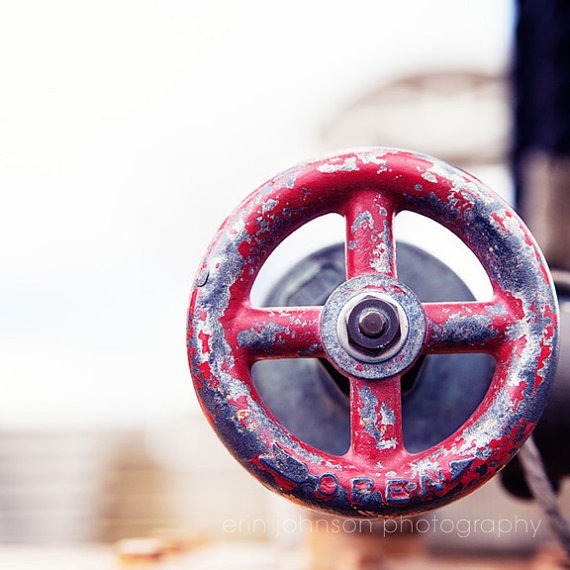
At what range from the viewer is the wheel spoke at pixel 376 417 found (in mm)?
726

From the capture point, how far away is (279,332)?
745 millimetres

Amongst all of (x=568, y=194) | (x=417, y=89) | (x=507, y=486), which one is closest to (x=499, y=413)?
(x=507, y=486)

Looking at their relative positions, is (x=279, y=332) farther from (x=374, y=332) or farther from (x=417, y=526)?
(x=417, y=526)

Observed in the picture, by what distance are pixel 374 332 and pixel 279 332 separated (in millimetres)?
101

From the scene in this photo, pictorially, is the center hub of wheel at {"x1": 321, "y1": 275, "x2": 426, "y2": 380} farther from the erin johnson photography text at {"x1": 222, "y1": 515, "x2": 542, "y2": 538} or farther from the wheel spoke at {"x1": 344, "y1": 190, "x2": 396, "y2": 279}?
the erin johnson photography text at {"x1": 222, "y1": 515, "x2": 542, "y2": 538}

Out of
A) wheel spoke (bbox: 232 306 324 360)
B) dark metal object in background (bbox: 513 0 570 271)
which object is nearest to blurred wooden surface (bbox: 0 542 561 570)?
dark metal object in background (bbox: 513 0 570 271)

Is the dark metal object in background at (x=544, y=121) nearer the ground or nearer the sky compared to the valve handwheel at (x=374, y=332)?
nearer the sky

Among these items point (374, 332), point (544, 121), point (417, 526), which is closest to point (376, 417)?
point (374, 332)

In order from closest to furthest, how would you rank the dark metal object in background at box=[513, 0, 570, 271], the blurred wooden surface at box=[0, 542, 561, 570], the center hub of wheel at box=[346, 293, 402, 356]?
the center hub of wheel at box=[346, 293, 402, 356], the blurred wooden surface at box=[0, 542, 561, 570], the dark metal object in background at box=[513, 0, 570, 271]

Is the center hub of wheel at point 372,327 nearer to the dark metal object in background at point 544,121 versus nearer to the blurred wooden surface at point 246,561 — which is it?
the blurred wooden surface at point 246,561

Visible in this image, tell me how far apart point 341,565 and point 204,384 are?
0.90 m

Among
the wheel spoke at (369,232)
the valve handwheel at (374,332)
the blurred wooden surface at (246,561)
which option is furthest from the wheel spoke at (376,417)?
the blurred wooden surface at (246,561)

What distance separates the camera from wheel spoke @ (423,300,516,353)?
0.73 meters

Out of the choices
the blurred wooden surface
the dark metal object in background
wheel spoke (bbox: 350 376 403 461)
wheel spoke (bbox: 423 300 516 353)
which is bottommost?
the blurred wooden surface
